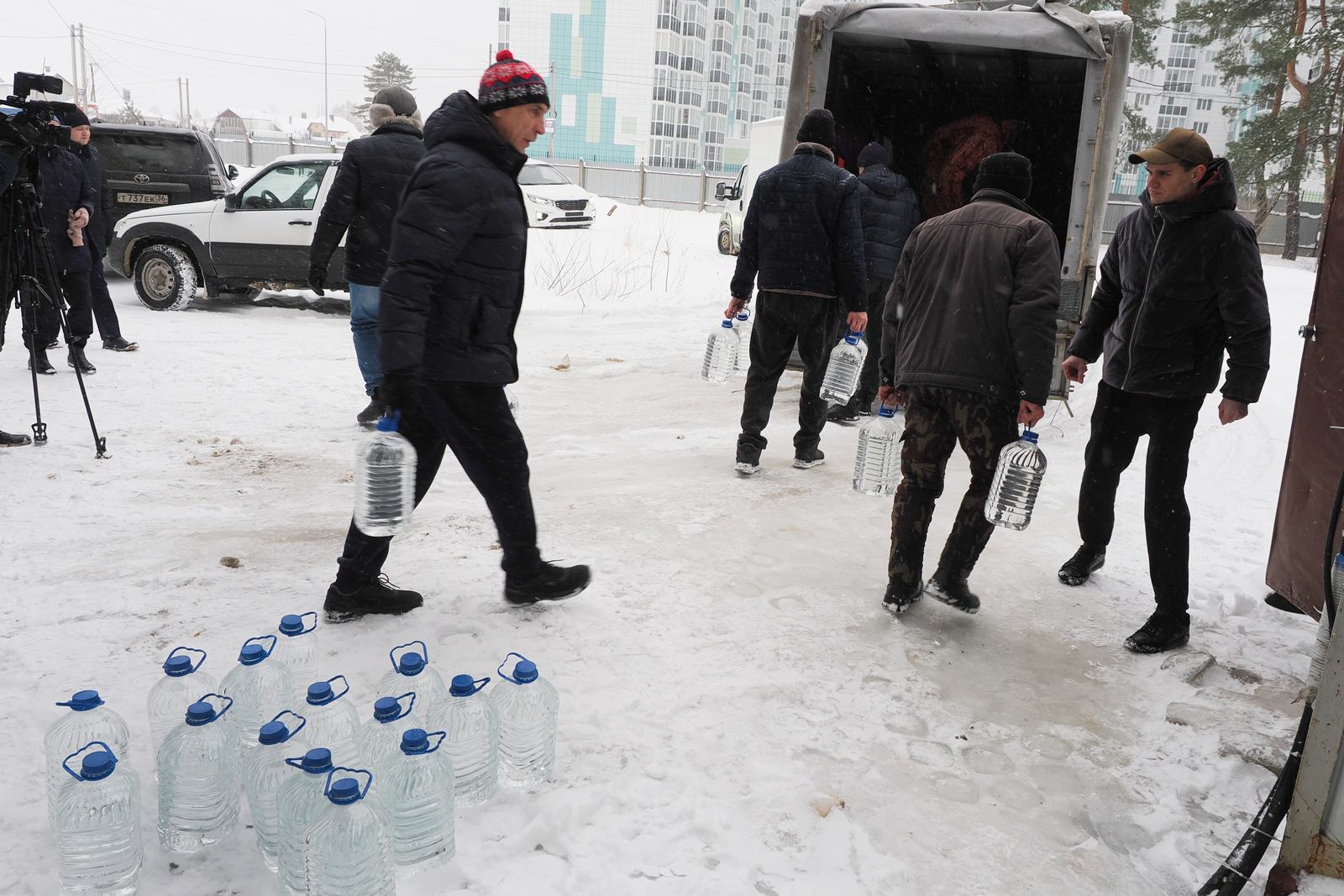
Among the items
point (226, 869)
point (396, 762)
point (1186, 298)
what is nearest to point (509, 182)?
point (396, 762)

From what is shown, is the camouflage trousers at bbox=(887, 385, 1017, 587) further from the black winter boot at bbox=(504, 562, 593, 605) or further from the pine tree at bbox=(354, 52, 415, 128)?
the pine tree at bbox=(354, 52, 415, 128)

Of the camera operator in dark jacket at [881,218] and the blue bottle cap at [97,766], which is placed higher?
the camera operator in dark jacket at [881,218]

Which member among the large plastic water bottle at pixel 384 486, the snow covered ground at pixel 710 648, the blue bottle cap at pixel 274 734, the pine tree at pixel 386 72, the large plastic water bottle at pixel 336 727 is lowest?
the snow covered ground at pixel 710 648

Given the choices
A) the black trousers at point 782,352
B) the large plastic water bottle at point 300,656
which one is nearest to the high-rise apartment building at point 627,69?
the black trousers at point 782,352

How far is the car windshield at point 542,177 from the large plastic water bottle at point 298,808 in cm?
1888

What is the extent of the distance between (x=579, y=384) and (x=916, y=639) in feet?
16.3

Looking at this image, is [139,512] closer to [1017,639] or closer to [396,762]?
[396,762]

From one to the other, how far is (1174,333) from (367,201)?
4453 mm

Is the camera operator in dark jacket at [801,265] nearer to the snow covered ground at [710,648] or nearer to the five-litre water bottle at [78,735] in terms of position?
the snow covered ground at [710,648]

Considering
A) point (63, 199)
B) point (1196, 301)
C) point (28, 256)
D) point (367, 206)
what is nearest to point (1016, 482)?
point (1196, 301)

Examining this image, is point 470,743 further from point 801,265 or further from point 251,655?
point 801,265

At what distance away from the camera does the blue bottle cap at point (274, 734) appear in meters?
2.35

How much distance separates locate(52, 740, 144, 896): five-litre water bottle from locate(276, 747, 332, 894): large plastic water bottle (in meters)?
0.36

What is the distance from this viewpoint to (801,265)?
218 inches
